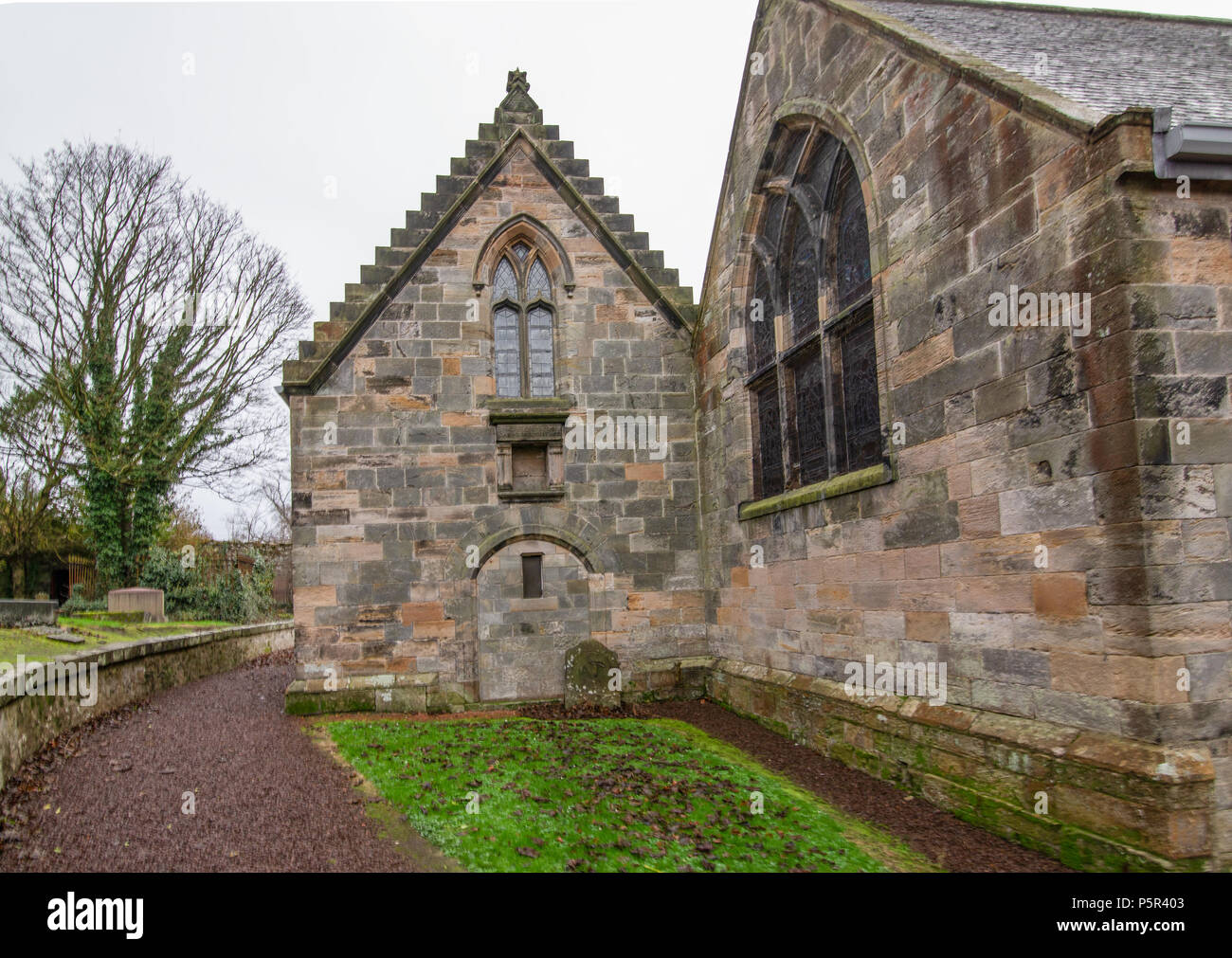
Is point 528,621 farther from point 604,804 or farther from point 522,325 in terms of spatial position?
point 604,804

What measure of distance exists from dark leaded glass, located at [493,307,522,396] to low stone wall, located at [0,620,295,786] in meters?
6.35

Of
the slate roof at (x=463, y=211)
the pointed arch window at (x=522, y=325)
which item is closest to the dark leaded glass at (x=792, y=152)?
the slate roof at (x=463, y=211)

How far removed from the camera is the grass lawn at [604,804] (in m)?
5.89

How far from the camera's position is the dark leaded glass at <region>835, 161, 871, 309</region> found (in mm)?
8273

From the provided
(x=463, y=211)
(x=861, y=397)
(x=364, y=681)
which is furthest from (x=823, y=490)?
(x=463, y=211)

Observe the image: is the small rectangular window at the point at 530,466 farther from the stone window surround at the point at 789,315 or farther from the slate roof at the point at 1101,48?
the slate roof at the point at 1101,48

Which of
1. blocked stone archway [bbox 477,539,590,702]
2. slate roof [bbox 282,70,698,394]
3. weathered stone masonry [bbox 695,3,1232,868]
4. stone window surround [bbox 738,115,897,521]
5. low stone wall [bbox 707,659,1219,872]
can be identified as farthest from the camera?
slate roof [bbox 282,70,698,394]

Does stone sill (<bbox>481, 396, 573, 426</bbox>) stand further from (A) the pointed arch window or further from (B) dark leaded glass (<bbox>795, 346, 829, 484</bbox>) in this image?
(B) dark leaded glass (<bbox>795, 346, 829, 484</bbox>)

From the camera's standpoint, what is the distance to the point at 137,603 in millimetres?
18094

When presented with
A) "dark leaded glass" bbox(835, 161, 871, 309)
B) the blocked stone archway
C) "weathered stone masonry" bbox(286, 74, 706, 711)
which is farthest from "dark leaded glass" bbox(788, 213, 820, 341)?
the blocked stone archway

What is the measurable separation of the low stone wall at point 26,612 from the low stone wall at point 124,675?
2306 millimetres

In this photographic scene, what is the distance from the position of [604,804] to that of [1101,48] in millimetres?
8806
